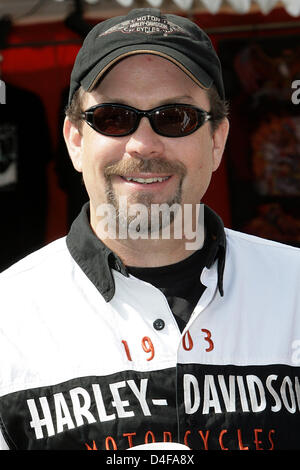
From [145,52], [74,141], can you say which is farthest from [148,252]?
[145,52]

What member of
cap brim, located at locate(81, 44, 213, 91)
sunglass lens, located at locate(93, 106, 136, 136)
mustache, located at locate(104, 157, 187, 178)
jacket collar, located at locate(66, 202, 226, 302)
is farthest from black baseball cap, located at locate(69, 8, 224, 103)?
jacket collar, located at locate(66, 202, 226, 302)

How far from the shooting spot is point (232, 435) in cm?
156

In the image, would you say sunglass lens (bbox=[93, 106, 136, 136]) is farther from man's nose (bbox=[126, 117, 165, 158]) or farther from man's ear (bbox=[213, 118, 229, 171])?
man's ear (bbox=[213, 118, 229, 171])

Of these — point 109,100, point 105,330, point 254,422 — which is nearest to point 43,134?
point 109,100

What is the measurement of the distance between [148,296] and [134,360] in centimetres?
16

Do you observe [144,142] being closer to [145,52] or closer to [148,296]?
[145,52]

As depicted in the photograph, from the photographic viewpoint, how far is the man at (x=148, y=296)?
60.7 inches

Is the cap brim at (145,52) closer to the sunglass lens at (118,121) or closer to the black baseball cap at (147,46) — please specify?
the black baseball cap at (147,46)

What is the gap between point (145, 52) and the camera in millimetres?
1705

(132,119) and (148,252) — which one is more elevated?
(132,119)

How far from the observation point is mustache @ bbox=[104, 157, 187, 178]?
5.53 feet

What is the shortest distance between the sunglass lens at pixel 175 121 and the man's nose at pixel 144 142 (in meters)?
0.02

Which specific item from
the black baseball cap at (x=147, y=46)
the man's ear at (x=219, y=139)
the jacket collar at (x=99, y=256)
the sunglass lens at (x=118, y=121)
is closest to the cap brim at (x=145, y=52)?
the black baseball cap at (x=147, y=46)

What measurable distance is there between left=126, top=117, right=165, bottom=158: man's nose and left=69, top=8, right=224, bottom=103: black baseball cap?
18cm
